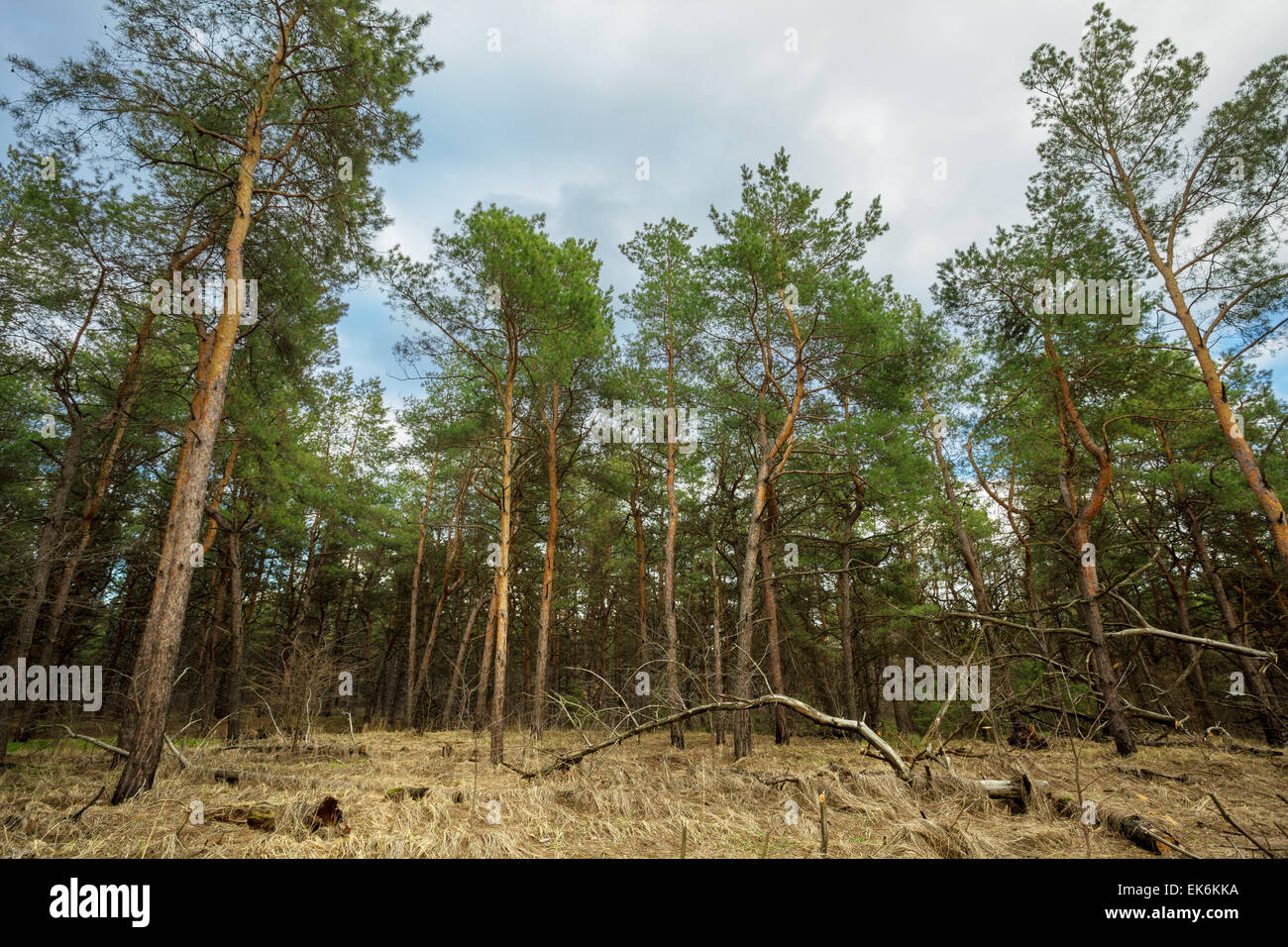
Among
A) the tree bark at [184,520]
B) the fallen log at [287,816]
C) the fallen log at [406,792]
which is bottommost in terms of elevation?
the fallen log at [406,792]

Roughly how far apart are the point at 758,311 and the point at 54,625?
1377cm

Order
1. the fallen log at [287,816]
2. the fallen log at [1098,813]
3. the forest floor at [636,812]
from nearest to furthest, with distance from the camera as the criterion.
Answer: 1. the fallen log at [1098,813]
2. the forest floor at [636,812]
3. the fallen log at [287,816]

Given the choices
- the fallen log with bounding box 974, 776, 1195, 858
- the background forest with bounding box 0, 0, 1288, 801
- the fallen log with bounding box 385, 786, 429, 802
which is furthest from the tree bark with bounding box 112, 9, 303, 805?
the fallen log with bounding box 974, 776, 1195, 858

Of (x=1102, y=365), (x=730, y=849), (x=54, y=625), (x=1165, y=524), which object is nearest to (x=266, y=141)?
(x=54, y=625)

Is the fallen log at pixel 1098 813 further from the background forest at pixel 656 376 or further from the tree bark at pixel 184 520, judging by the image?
the tree bark at pixel 184 520

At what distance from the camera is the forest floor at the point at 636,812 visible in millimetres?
3816

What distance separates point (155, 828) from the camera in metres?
4.27

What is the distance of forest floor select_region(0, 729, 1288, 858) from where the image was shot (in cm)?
382

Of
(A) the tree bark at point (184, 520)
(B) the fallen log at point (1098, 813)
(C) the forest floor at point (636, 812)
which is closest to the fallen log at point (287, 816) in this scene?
(C) the forest floor at point (636, 812)

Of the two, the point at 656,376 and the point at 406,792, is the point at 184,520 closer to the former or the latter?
the point at 406,792

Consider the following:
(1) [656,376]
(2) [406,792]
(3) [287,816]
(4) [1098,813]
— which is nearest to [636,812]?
(2) [406,792]

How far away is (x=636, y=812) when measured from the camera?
5.00 m

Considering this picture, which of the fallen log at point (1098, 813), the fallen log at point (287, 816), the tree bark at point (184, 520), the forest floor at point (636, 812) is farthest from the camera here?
the tree bark at point (184, 520)

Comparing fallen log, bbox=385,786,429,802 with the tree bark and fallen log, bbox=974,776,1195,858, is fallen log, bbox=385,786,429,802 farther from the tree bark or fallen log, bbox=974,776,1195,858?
fallen log, bbox=974,776,1195,858
